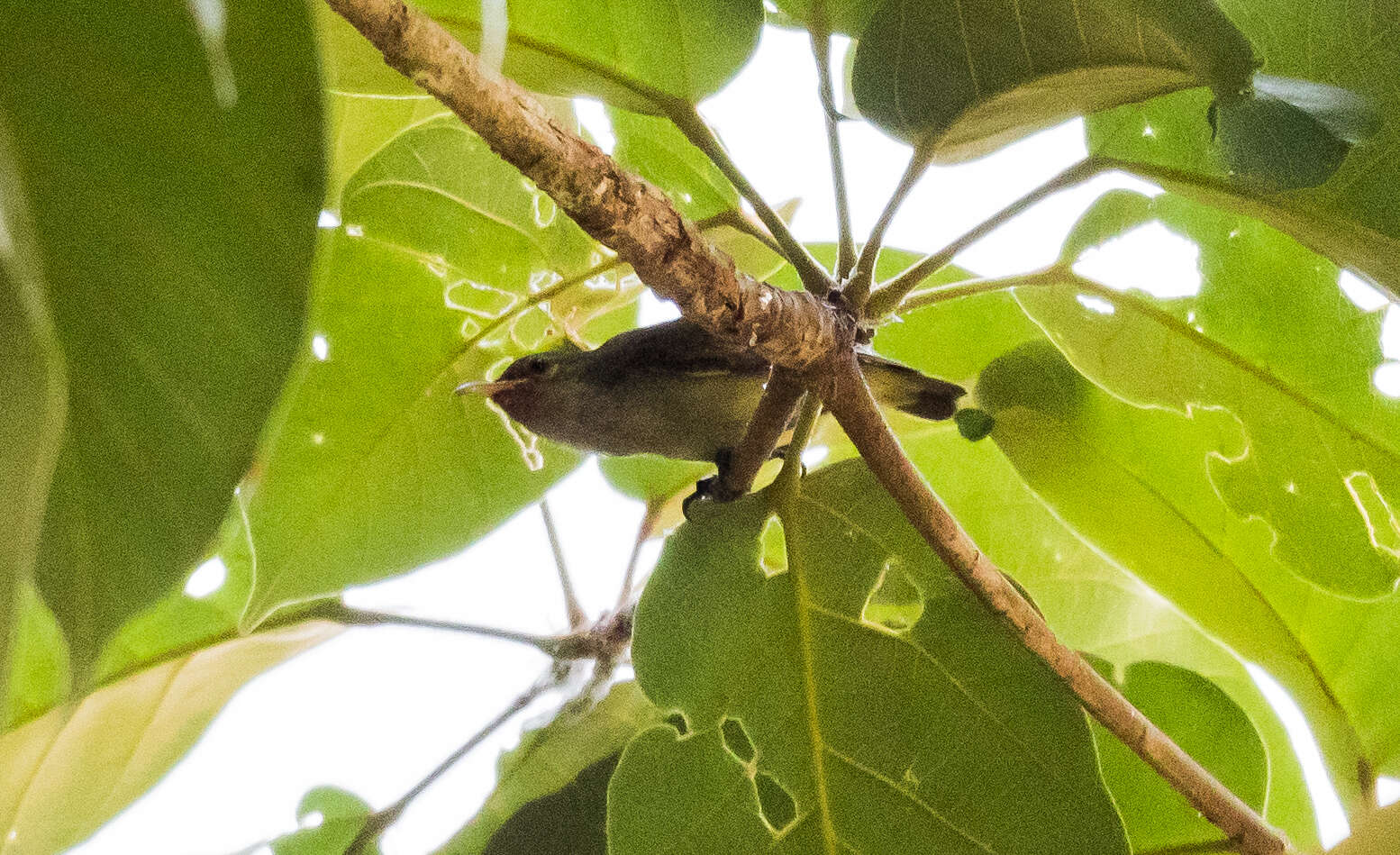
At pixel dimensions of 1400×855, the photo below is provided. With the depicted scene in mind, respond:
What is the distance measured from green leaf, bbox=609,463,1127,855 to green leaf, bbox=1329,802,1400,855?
0.22 meters

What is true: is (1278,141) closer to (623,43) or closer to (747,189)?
(747,189)

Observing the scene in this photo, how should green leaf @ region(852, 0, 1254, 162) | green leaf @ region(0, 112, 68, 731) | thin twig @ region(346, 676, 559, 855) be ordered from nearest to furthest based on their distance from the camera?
green leaf @ region(0, 112, 68, 731), green leaf @ region(852, 0, 1254, 162), thin twig @ region(346, 676, 559, 855)

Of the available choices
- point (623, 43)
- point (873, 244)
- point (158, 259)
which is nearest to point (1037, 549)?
point (873, 244)

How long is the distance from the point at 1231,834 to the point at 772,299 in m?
0.67

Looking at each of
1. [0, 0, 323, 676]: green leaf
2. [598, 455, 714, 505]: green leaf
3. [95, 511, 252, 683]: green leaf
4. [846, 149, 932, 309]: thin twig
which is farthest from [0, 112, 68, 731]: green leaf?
[598, 455, 714, 505]: green leaf

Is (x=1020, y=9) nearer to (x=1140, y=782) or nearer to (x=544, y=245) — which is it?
(x=544, y=245)

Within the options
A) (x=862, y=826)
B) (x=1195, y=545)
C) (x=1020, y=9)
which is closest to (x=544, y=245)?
(x=1020, y=9)

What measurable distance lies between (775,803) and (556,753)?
1.57 feet

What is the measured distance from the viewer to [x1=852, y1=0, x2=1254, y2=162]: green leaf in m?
0.82

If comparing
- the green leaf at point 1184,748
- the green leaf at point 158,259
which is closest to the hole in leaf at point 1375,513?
the green leaf at point 1184,748

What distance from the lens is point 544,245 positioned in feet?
4.10

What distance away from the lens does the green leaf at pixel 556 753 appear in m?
1.43

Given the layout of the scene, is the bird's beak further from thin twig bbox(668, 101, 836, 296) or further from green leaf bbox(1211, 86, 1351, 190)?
green leaf bbox(1211, 86, 1351, 190)

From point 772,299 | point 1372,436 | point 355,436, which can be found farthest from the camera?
point 355,436
